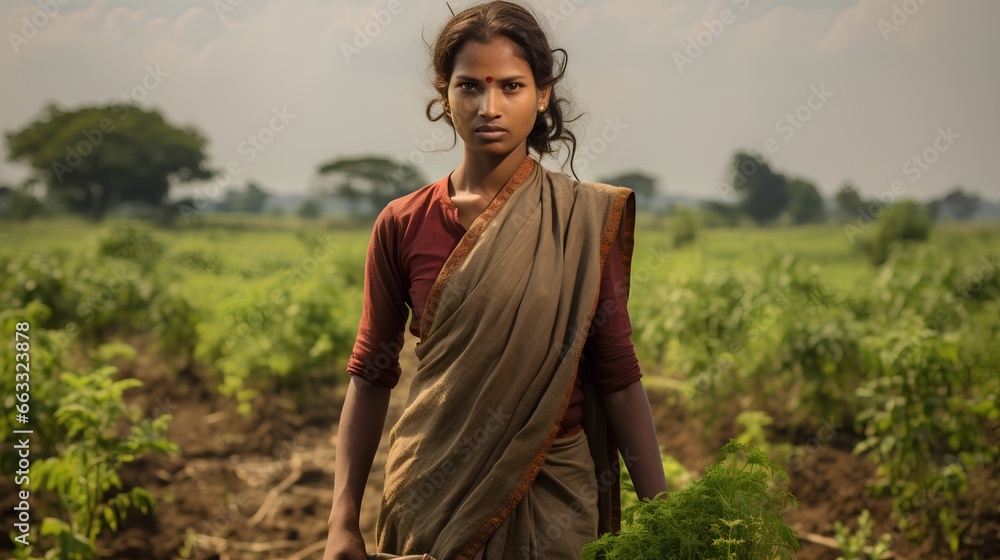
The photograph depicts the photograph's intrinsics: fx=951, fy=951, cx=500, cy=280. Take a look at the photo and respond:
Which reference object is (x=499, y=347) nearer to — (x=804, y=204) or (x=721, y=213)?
(x=804, y=204)

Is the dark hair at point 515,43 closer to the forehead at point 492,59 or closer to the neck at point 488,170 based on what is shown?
the forehead at point 492,59

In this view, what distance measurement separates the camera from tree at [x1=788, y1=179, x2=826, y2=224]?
292 inches

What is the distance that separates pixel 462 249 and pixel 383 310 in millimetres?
260

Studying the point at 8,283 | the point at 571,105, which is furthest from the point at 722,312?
the point at 8,283

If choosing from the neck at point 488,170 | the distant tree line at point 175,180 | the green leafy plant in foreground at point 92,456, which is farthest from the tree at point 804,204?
the neck at point 488,170

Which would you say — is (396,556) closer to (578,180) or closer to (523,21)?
(578,180)

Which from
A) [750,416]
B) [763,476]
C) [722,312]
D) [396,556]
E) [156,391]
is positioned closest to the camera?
[763,476]

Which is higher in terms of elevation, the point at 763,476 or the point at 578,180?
the point at 578,180

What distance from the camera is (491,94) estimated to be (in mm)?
1961

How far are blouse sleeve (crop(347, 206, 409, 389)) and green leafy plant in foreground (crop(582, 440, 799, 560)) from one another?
65 centimetres

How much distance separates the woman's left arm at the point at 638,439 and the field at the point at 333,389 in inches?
44.8

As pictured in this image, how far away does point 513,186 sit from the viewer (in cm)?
208

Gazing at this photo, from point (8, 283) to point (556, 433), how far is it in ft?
13.2

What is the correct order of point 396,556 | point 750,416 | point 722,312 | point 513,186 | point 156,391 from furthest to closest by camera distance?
point 156,391 → point 722,312 → point 750,416 → point 513,186 → point 396,556
